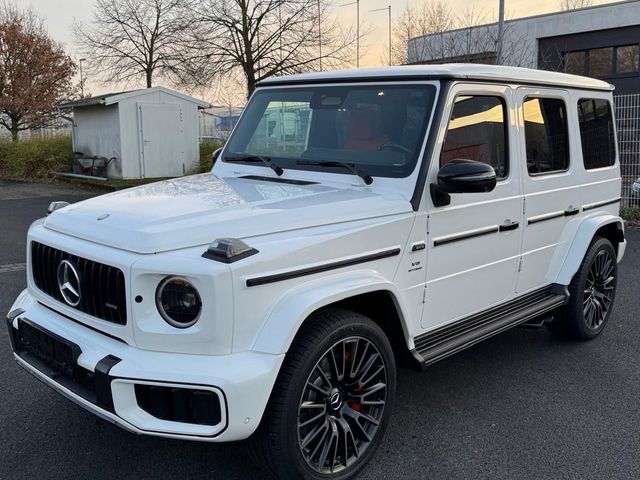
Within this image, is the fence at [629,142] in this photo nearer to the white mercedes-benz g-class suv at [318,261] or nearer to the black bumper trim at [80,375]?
the white mercedes-benz g-class suv at [318,261]

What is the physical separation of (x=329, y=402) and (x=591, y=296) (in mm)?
3025

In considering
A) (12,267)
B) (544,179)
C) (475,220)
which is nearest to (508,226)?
(475,220)

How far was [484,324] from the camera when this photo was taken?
156 inches

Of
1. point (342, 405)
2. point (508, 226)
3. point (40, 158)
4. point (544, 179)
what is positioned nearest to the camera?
point (342, 405)

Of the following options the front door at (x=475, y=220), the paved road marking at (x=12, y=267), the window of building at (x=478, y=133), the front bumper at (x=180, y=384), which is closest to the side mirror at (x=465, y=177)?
the front door at (x=475, y=220)

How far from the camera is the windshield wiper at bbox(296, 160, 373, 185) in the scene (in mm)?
A: 3629

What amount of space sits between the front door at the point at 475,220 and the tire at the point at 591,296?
0.92 metres

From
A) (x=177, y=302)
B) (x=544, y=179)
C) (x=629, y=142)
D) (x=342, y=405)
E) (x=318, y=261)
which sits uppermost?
(x=629, y=142)

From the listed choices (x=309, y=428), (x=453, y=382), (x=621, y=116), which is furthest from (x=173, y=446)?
(x=621, y=116)

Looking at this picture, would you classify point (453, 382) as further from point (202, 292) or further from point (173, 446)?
point (202, 292)

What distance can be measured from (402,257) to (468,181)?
0.51 metres

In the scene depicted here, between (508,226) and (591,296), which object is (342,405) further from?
(591,296)

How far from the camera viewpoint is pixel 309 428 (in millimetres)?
2982

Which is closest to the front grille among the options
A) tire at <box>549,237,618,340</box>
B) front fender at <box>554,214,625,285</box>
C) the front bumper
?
the front bumper
